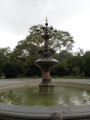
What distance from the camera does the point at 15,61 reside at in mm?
32531

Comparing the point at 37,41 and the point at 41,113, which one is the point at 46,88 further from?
Answer: the point at 37,41

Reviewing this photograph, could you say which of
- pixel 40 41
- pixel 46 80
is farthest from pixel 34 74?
pixel 46 80

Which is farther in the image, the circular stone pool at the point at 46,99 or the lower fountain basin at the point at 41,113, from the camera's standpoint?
the circular stone pool at the point at 46,99

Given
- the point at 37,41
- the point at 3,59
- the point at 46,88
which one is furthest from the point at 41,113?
the point at 3,59

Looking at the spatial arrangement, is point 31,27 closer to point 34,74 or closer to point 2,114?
point 34,74

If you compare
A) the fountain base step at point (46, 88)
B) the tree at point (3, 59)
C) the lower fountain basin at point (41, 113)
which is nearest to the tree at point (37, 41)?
the tree at point (3, 59)

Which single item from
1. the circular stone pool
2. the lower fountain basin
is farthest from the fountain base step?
the lower fountain basin

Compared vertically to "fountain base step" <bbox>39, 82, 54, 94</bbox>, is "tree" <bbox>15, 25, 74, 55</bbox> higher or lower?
higher

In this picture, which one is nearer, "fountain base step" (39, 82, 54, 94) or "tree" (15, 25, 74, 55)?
"fountain base step" (39, 82, 54, 94)

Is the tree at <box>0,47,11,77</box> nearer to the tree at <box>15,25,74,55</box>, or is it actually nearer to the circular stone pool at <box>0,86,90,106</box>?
the tree at <box>15,25,74,55</box>

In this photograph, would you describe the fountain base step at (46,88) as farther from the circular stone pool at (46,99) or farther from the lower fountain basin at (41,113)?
the lower fountain basin at (41,113)

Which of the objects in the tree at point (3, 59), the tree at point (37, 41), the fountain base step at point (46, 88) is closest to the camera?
the fountain base step at point (46, 88)

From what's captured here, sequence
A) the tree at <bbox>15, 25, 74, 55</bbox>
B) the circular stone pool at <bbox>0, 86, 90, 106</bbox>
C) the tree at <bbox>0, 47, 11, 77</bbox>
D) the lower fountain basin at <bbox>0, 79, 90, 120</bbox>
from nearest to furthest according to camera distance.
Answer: the lower fountain basin at <bbox>0, 79, 90, 120</bbox> → the circular stone pool at <bbox>0, 86, 90, 106</bbox> → the tree at <bbox>15, 25, 74, 55</bbox> → the tree at <bbox>0, 47, 11, 77</bbox>

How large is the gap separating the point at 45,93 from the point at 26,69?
1011 inches
